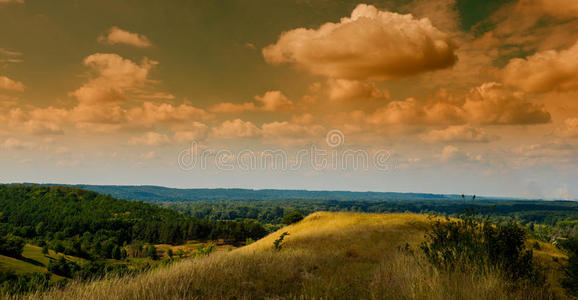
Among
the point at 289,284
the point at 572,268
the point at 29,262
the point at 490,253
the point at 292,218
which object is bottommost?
the point at 29,262

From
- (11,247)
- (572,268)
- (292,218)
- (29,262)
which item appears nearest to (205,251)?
(292,218)

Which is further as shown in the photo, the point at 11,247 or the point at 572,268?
the point at 11,247

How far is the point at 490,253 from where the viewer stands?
345 inches

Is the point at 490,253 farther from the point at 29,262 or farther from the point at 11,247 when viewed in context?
the point at 11,247

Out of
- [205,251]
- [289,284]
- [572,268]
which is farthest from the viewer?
[205,251]

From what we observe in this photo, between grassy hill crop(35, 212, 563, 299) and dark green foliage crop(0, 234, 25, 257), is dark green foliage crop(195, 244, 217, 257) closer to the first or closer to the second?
grassy hill crop(35, 212, 563, 299)

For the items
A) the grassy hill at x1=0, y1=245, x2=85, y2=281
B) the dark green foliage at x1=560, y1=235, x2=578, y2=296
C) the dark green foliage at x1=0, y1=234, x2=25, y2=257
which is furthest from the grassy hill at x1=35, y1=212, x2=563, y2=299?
the dark green foliage at x1=0, y1=234, x2=25, y2=257

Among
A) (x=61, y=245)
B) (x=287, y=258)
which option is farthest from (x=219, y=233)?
(x=287, y=258)

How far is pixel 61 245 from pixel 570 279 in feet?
654

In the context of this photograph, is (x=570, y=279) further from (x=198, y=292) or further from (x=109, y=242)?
(x=109, y=242)

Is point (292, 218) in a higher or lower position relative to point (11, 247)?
higher

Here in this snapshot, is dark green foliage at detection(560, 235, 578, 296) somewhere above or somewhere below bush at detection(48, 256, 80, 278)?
above

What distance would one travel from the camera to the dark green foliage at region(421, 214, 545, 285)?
7.96 meters

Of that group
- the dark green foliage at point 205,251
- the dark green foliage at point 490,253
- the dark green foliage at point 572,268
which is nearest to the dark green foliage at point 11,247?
the dark green foliage at point 205,251
